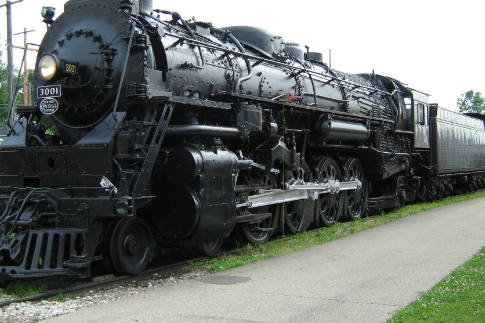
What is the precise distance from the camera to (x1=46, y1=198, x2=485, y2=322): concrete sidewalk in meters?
4.84

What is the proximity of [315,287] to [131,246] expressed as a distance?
2.45m

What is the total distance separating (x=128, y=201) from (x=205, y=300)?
5.23ft

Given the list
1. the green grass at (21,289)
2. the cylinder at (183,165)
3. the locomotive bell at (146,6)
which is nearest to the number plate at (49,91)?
the cylinder at (183,165)

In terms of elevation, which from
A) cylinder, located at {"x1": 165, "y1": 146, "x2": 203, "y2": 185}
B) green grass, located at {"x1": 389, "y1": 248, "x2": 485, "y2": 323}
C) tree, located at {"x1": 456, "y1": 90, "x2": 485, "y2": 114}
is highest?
tree, located at {"x1": 456, "y1": 90, "x2": 485, "y2": 114}

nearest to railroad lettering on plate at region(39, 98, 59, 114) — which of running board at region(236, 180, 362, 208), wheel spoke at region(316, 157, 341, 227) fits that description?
running board at region(236, 180, 362, 208)

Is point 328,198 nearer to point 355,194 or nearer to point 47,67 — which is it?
point 355,194

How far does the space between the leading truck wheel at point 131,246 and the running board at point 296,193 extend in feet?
5.60

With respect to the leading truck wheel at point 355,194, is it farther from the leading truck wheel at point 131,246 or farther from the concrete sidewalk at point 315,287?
the leading truck wheel at point 131,246

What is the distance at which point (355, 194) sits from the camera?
42.9ft

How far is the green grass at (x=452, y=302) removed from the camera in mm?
4594

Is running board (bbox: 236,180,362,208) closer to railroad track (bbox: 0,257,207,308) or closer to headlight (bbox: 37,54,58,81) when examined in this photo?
railroad track (bbox: 0,257,207,308)

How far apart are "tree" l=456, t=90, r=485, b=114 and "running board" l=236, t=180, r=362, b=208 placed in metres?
77.7

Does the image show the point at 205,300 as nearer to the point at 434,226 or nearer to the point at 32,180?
the point at 32,180

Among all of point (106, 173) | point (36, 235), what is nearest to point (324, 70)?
point (106, 173)
